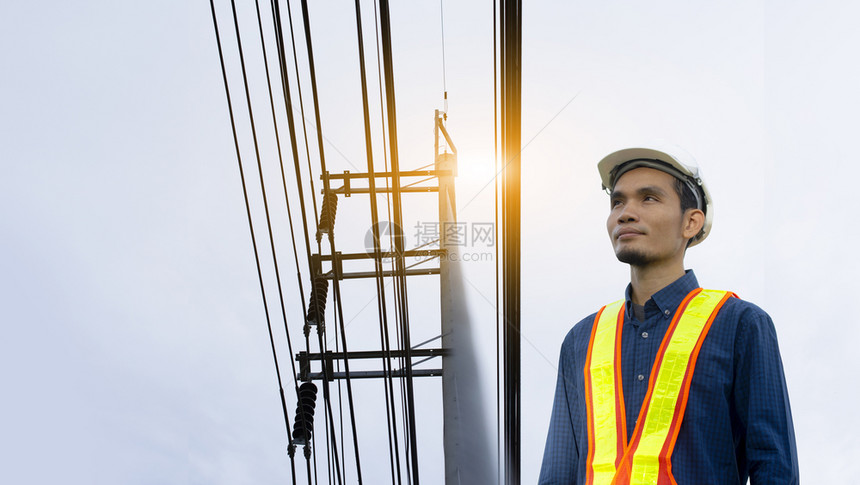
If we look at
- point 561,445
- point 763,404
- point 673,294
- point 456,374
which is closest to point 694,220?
point 673,294

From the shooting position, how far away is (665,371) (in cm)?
224

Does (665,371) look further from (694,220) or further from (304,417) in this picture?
(304,417)

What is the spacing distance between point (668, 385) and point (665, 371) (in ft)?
0.18

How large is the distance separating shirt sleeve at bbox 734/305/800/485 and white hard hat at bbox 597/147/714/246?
0.54 metres

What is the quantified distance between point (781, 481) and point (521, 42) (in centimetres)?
223

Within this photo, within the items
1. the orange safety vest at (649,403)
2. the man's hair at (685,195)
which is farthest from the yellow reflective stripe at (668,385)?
the man's hair at (685,195)

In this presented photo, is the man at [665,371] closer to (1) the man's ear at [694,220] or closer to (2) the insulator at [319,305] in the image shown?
(1) the man's ear at [694,220]

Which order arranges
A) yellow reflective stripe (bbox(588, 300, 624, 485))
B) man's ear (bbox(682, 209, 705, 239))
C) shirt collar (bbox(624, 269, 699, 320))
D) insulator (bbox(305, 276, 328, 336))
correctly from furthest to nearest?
1. insulator (bbox(305, 276, 328, 336))
2. man's ear (bbox(682, 209, 705, 239))
3. shirt collar (bbox(624, 269, 699, 320))
4. yellow reflective stripe (bbox(588, 300, 624, 485))

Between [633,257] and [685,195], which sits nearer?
[633,257]

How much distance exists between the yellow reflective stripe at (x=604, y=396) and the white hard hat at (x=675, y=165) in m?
0.50

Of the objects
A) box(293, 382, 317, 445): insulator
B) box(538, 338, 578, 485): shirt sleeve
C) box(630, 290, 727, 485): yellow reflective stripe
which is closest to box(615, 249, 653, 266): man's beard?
box(630, 290, 727, 485): yellow reflective stripe

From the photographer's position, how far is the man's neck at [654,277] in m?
2.50

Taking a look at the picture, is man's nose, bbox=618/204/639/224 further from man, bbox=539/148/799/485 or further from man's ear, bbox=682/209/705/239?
man's ear, bbox=682/209/705/239

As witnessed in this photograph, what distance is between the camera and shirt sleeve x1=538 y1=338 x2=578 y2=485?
2.51 m
